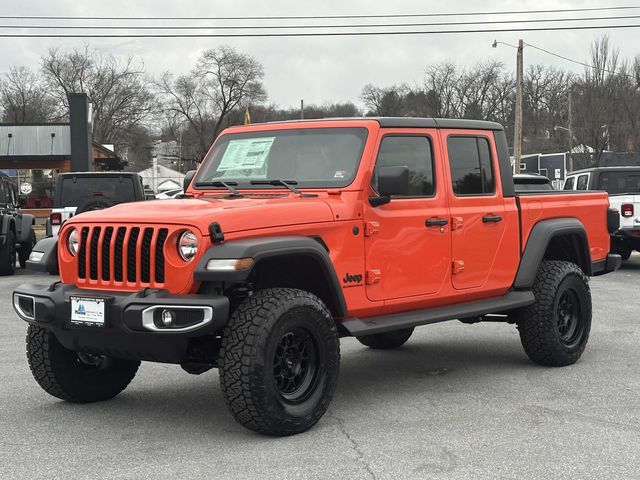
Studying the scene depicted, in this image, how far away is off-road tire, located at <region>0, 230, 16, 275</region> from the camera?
16766 mm

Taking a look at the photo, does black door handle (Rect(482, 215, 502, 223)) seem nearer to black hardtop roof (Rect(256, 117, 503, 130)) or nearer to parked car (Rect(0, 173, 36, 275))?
black hardtop roof (Rect(256, 117, 503, 130))

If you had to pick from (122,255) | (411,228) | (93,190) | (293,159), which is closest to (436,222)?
(411,228)

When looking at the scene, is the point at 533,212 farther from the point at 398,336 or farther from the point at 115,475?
the point at 115,475

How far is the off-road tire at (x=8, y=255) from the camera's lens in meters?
16.8

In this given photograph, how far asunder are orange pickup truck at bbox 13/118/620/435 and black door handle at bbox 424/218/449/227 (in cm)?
2

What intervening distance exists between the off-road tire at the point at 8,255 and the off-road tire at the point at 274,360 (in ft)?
41.5

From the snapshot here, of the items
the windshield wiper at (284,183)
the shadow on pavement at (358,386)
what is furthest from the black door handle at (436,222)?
the shadow on pavement at (358,386)

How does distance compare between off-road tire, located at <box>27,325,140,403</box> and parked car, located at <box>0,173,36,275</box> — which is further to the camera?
parked car, located at <box>0,173,36,275</box>

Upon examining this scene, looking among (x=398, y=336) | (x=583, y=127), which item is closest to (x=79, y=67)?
(x=583, y=127)

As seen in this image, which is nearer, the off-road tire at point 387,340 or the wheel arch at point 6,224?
the off-road tire at point 387,340

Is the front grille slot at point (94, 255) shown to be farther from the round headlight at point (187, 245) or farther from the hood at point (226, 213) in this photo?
the round headlight at point (187, 245)

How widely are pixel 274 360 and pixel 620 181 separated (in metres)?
13.8

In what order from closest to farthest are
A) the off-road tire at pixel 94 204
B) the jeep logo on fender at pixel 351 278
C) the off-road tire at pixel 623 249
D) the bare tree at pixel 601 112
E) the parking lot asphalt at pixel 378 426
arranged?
the parking lot asphalt at pixel 378 426, the jeep logo on fender at pixel 351 278, the off-road tire at pixel 94 204, the off-road tire at pixel 623 249, the bare tree at pixel 601 112

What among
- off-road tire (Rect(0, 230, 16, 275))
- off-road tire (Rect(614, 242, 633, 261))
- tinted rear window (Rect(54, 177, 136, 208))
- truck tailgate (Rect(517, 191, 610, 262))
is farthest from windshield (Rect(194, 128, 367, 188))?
off-road tire (Rect(614, 242, 633, 261))
